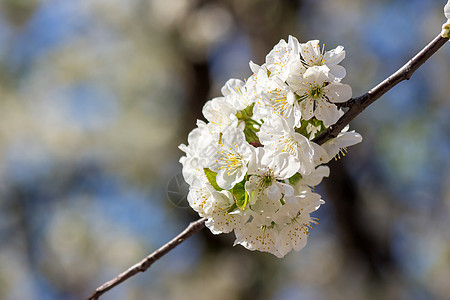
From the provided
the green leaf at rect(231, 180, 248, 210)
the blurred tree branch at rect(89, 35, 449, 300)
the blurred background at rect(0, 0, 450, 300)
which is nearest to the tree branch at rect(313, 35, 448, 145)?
the blurred tree branch at rect(89, 35, 449, 300)

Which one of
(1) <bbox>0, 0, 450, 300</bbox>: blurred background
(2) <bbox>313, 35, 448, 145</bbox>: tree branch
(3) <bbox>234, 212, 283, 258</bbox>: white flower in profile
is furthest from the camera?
(1) <bbox>0, 0, 450, 300</bbox>: blurred background

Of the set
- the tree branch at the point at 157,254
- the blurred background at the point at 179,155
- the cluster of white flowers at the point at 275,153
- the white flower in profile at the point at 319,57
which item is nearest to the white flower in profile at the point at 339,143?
the cluster of white flowers at the point at 275,153

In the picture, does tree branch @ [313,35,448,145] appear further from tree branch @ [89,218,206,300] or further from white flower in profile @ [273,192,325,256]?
tree branch @ [89,218,206,300]

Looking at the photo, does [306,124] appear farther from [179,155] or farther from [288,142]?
[179,155]

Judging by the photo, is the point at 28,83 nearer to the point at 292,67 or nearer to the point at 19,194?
the point at 19,194

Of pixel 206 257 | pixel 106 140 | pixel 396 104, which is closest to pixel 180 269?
pixel 206 257

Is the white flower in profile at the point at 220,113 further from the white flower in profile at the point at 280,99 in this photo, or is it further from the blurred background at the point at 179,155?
the blurred background at the point at 179,155

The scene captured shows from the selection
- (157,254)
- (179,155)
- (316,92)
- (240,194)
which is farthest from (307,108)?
(179,155)

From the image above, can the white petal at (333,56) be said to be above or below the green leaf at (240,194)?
above
